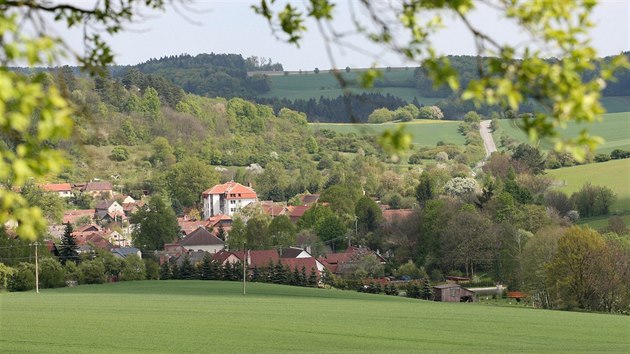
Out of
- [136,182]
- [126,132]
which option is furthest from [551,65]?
[126,132]

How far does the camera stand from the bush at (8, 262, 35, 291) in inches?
2532

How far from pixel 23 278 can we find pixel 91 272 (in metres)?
6.10

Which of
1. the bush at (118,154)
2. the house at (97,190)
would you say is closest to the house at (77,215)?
the house at (97,190)

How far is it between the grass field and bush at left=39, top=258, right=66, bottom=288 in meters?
12.3

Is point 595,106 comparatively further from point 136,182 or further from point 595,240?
point 136,182

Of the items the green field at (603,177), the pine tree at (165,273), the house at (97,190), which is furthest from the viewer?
the house at (97,190)

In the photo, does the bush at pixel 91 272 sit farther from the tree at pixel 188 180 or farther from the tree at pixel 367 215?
the tree at pixel 188 180

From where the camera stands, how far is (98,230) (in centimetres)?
11075

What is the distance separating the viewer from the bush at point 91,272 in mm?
69562

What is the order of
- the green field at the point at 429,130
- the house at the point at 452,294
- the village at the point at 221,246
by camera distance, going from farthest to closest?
the green field at the point at 429,130 < the village at the point at 221,246 < the house at the point at 452,294

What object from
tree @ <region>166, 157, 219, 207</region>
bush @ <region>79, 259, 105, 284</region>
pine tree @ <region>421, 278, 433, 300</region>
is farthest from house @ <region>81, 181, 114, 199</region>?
pine tree @ <region>421, 278, 433, 300</region>

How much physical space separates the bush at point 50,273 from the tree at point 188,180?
64.7m

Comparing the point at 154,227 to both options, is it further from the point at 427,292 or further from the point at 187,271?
the point at 427,292

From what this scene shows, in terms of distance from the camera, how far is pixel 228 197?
5064 inches
